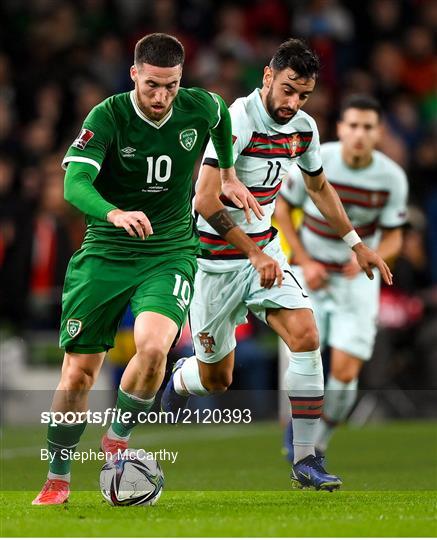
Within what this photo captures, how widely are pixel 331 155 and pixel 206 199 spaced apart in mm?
2682

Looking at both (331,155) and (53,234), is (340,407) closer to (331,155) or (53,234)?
(331,155)

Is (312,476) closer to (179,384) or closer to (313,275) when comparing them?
(179,384)

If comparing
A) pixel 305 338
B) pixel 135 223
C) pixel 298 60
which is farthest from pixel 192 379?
pixel 135 223

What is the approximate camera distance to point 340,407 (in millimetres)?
9922

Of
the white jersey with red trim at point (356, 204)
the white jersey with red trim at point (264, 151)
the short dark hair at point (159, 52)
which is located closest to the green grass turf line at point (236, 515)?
the white jersey with red trim at point (264, 151)

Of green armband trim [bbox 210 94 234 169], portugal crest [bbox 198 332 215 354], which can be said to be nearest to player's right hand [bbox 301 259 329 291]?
portugal crest [bbox 198 332 215 354]

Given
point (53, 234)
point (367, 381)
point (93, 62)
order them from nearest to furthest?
point (53, 234) → point (367, 381) → point (93, 62)

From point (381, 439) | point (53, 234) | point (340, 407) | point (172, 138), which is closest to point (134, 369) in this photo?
point (172, 138)

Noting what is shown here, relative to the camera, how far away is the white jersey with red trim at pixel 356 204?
1018 cm

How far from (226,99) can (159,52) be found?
8.68 meters

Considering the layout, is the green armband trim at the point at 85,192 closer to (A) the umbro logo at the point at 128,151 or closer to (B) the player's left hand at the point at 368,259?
(A) the umbro logo at the point at 128,151

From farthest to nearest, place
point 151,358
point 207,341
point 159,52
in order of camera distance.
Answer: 1. point 207,341
2. point 159,52
3. point 151,358

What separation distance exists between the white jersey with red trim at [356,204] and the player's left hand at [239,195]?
241 centimetres

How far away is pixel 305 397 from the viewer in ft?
26.4
